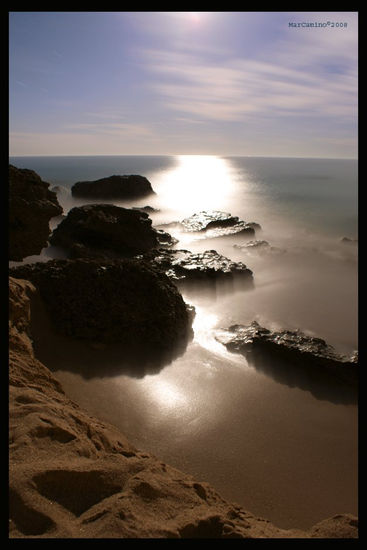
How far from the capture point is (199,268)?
10633 millimetres

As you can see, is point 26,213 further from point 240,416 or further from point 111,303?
point 240,416

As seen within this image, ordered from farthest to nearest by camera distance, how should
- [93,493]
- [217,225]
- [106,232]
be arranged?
[217,225], [106,232], [93,493]

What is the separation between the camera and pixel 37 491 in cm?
231

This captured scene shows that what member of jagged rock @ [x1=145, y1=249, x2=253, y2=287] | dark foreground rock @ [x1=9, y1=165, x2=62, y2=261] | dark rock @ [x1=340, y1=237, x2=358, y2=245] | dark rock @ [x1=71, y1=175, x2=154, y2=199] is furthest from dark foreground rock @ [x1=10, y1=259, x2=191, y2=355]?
dark rock @ [x1=71, y1=175, x2=154, y2=199]

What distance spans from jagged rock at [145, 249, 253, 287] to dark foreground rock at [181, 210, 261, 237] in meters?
6.78

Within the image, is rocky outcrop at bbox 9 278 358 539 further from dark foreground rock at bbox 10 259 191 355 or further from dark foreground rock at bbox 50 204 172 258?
dark foreground rock at bbox 50 204 172 258

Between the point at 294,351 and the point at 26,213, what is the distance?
19.8ft

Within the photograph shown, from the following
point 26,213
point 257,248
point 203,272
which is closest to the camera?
point 26,213

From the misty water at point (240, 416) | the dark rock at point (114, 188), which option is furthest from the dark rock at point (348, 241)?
the dark rock at point (114, 188)

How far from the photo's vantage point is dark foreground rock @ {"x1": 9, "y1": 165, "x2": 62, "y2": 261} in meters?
8.03

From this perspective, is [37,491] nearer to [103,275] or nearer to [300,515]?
[300,515]

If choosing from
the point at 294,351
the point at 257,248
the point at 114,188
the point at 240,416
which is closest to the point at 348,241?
the point at 257,248
